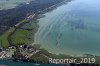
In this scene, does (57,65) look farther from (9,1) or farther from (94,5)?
(9,1)

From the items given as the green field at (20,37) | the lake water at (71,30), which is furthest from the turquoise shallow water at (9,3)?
the green field at (20,37)

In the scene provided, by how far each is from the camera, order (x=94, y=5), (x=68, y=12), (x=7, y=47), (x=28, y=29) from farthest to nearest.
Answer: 1. (x=94, y=5)
2. (x=68, y=12)
3. (x=28, y=29)
4. (x=7, y=47)

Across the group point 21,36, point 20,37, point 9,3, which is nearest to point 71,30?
point 21,36

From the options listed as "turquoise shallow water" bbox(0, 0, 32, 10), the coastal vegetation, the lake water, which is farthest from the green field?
"turquoise shallow water" bbox(0, 0, 32, 10)

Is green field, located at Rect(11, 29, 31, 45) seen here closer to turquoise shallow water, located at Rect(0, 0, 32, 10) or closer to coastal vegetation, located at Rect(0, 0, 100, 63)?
coastal vegetation, located at Rect(0, 0, 100, 63)

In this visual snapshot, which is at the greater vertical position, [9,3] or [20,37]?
[9,3]

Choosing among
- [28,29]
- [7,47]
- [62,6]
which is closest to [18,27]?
[28,29]

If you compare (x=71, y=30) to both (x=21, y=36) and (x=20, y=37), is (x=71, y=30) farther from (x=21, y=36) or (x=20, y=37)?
(x=20, y=37)

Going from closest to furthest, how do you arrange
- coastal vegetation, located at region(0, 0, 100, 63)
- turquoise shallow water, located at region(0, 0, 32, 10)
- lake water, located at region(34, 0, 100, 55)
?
coastal vegetation, located at region(0, 0, 100, 63)
lake water, located at region(34, 0, 100, 55)
turquoise shallow water, located at region(0, 0, 32, 10)
